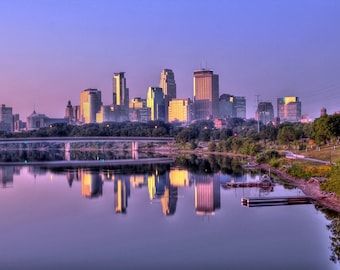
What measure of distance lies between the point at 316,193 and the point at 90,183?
Answer: 28.8 metres

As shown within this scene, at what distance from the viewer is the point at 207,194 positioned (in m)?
51.0

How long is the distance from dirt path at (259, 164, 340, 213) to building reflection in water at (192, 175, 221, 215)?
8.41m

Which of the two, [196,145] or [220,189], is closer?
[220,189]

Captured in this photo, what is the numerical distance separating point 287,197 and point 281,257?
16182 mm

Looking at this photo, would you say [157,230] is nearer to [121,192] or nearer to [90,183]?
[121,192]

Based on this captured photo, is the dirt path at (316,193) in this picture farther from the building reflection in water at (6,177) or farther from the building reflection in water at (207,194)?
the building reflection in water at (6,177)

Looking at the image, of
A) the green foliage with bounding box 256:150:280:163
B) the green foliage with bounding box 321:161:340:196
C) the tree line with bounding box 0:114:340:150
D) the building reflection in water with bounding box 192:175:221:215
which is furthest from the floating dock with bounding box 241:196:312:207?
the green foliage with bounding box 256:150:280:163

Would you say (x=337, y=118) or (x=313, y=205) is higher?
(x=337, y=118)

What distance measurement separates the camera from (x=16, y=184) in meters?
62.8

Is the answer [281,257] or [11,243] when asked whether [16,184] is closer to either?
[11,243]

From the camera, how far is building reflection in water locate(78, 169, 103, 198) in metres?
53.2

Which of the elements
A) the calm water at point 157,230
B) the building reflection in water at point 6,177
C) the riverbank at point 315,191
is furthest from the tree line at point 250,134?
the building reflection in water at point 6,177

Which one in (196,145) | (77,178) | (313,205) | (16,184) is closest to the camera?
(313,205)

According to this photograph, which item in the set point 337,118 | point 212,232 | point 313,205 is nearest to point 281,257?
point 212,232
